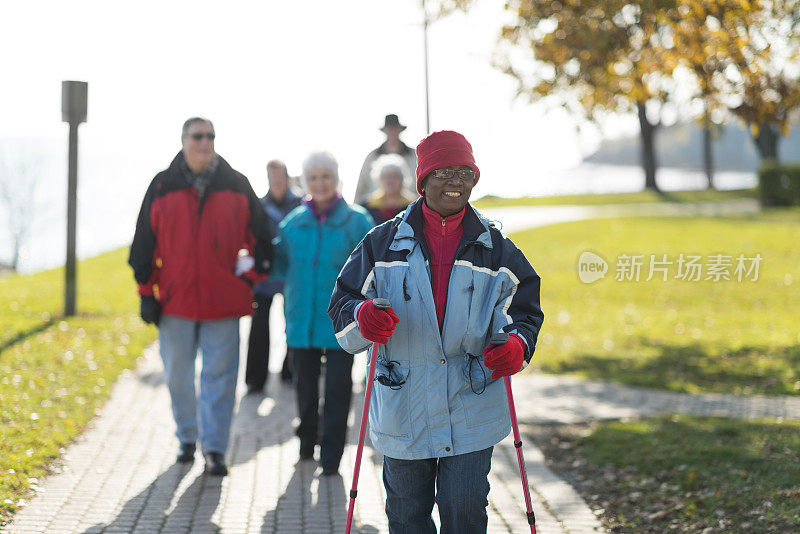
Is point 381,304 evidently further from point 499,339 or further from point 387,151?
point 387,151

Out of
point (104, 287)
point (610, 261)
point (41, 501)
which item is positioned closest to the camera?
point (41, 501)

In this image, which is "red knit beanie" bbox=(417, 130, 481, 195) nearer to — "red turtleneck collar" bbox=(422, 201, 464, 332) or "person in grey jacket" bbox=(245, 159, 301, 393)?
"red turtleneck collar" bbox=(422, 201, 464, 332)

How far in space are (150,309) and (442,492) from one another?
286 cm

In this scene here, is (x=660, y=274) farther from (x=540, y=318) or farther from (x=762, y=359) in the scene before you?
(x=540, y=318)

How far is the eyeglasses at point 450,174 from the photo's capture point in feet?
13.1

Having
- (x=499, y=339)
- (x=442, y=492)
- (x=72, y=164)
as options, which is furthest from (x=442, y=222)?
(x=72, y=164)

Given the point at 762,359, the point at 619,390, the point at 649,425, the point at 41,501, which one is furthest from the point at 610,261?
the point at 41,501

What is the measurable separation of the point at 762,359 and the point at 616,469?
214 inches

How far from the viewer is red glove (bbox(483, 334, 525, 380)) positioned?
12.3 feet

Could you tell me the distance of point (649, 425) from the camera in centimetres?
781

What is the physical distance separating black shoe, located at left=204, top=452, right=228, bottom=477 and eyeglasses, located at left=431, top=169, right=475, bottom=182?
118 inches

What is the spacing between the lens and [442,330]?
3.92m

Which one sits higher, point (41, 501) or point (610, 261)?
point (610, 261)

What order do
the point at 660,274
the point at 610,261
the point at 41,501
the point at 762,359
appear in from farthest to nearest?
the point at 610,261 → the point at 660,274 → the point at 762,359 → the point at 41,501
